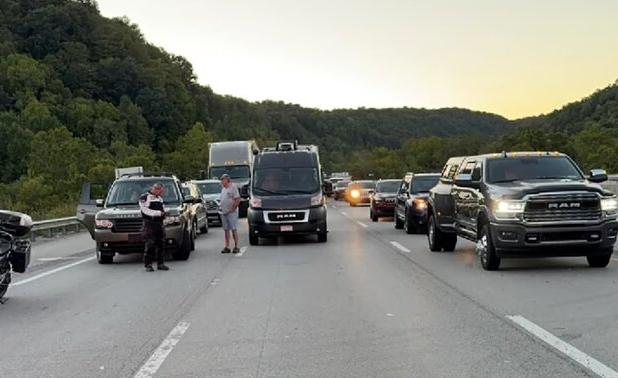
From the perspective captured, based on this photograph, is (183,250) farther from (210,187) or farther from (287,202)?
(210,187)

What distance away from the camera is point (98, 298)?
11.4m

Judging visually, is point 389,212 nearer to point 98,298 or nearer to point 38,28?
point 98,298

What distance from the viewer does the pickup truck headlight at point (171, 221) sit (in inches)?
640

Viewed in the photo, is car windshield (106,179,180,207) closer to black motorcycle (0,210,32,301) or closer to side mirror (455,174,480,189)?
black motorcycle (0,210,32,301)

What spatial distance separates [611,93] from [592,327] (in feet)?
289

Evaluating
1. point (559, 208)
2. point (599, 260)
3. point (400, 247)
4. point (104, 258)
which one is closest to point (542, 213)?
point (559, 208)

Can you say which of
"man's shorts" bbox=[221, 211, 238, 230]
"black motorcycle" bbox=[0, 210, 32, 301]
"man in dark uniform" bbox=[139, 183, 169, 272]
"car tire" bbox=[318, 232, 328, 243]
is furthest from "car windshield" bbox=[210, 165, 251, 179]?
"black motorcycle" bbox=[0, 210, 32, 301]

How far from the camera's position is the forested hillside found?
87.6m

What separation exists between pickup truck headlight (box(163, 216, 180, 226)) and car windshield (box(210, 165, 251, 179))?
2287 cm

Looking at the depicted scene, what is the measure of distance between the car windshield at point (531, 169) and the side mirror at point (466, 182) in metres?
0.30

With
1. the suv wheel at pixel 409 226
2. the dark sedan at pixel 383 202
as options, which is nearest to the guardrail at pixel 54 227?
the suv wheel at pixel 409 226

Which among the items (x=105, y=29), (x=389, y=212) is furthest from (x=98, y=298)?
(x=105, y=29)

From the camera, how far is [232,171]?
39844 mm

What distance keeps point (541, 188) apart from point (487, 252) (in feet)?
4.72
